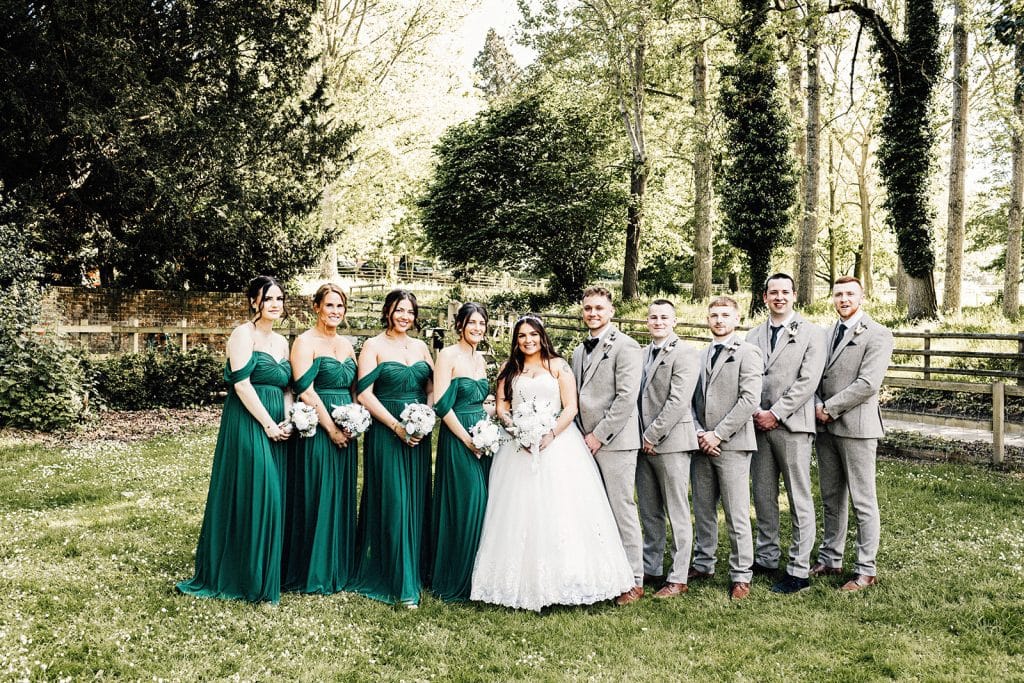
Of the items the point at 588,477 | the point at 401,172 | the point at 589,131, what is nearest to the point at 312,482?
the point at 588,477

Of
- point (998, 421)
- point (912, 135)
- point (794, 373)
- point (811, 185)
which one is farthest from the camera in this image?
point (811, 185)

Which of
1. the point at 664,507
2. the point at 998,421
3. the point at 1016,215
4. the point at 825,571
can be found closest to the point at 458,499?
the point at 664,507

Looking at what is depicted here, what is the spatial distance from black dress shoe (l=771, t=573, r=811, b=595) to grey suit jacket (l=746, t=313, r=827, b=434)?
107 cm

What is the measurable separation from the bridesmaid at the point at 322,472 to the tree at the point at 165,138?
997 cm

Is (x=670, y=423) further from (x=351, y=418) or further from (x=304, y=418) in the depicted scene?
(x=304, y=418)

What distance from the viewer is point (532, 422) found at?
16.9 feet

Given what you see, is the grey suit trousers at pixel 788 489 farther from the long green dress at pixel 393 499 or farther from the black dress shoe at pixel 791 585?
the long green dress at pixel 393 499

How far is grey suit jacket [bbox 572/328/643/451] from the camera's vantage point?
17.6 feet

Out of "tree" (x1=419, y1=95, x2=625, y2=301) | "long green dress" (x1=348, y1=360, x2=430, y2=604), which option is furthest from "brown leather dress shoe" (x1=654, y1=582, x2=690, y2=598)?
"tree" (x1=419, y1=95, x2=625, y2=301)

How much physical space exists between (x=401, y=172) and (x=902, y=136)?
18.2 metres

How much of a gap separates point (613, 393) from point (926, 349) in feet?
28.3

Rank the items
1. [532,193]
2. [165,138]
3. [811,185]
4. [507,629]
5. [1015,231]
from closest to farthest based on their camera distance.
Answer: [507,629], [165,138], [1015,231], [811,185], [532,193]

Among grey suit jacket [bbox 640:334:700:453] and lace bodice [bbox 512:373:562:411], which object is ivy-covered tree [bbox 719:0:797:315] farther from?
lace bodice [bbox 512:373:562:411]

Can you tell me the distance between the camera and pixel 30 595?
17.0ft
